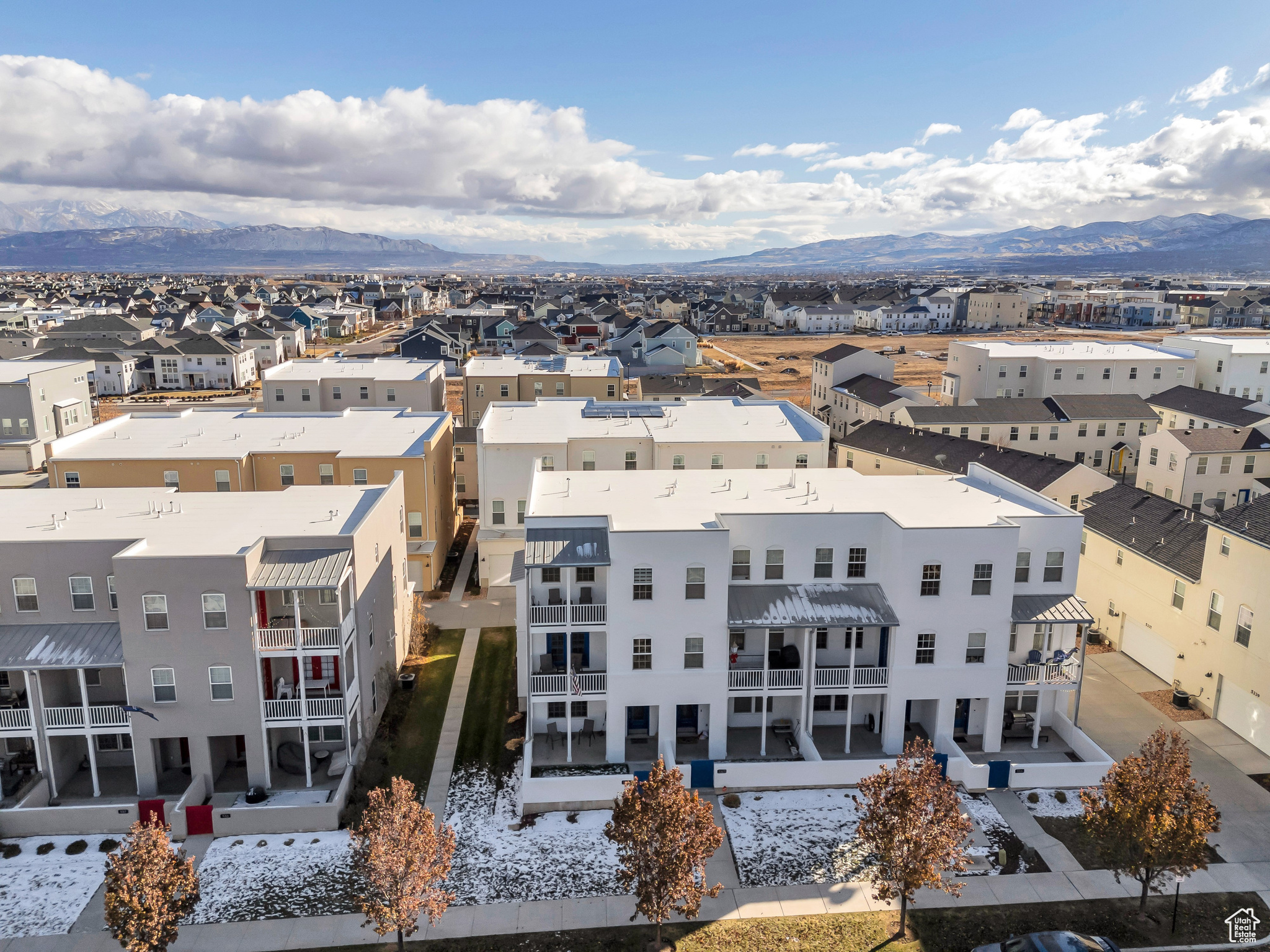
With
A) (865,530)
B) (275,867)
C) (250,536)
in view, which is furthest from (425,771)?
(865,530)

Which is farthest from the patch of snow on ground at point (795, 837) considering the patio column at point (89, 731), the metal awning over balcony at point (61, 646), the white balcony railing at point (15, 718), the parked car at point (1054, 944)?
the white balcony railing at point (15, 718)

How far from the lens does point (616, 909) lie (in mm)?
22969

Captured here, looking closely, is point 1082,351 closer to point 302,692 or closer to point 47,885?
point 302,692

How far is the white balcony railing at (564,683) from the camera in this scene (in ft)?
94.9

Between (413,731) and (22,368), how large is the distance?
74.4m

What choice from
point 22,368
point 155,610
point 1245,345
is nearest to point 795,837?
point 155,610

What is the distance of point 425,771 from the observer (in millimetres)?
29453

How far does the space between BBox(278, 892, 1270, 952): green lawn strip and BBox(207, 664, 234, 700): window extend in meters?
9.15

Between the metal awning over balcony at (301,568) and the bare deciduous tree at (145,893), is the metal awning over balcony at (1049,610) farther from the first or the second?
the bare deciduous tree at (145,893)

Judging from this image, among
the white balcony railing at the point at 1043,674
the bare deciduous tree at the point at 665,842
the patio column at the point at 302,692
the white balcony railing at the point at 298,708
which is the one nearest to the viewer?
the bare deciduous tree at the point at 665,842

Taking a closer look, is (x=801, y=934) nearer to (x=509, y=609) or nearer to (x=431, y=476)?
(x=509, y=609)

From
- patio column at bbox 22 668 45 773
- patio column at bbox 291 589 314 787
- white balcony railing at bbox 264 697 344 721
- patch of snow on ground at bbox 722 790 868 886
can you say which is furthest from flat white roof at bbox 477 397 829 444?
patch of snow on ground at bbox 722 790 868 886

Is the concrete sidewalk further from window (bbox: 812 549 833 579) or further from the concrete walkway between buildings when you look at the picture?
window (bbox: 812 549 833 579)

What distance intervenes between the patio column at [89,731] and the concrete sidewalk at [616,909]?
596 cm
